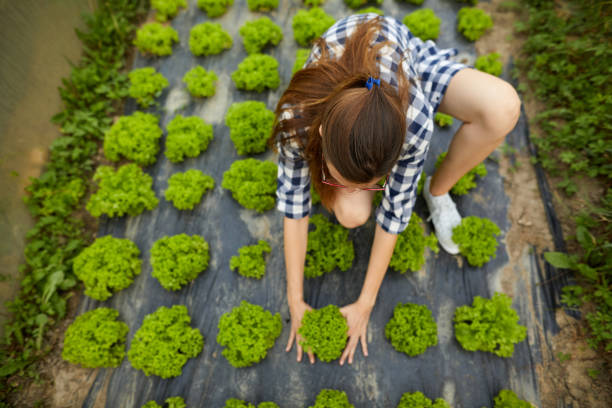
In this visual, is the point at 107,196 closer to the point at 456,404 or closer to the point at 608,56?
the point at 456,404

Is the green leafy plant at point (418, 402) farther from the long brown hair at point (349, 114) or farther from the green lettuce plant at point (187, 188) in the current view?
the green lettuce plant at point (187, 188)

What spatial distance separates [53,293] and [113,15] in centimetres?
362

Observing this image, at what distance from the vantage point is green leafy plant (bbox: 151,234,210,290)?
3012mm

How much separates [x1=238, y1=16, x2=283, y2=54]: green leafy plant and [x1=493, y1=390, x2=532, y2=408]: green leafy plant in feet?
14.3

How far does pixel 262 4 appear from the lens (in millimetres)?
4484

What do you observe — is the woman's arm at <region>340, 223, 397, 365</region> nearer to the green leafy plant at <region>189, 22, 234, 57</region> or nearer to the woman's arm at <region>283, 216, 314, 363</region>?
the woman's arm at <region>283, 216, 314, 363</region>

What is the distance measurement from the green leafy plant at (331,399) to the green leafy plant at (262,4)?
15.2 feet

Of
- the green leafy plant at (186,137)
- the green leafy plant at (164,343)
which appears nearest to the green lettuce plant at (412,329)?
the green leafy plant at (164,343)

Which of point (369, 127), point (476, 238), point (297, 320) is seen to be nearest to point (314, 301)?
point (297, 320)

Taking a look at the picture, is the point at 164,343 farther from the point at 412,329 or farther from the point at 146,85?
the point at 146,85

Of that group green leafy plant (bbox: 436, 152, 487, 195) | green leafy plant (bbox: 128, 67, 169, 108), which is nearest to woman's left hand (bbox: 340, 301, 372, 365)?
green leafy plant (bbox: 436, 152, 487, 195)

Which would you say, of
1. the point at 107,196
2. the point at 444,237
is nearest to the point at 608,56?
the point at 444,237

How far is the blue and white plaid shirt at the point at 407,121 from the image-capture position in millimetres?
1915

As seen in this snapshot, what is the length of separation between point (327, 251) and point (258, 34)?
2.89 metres
